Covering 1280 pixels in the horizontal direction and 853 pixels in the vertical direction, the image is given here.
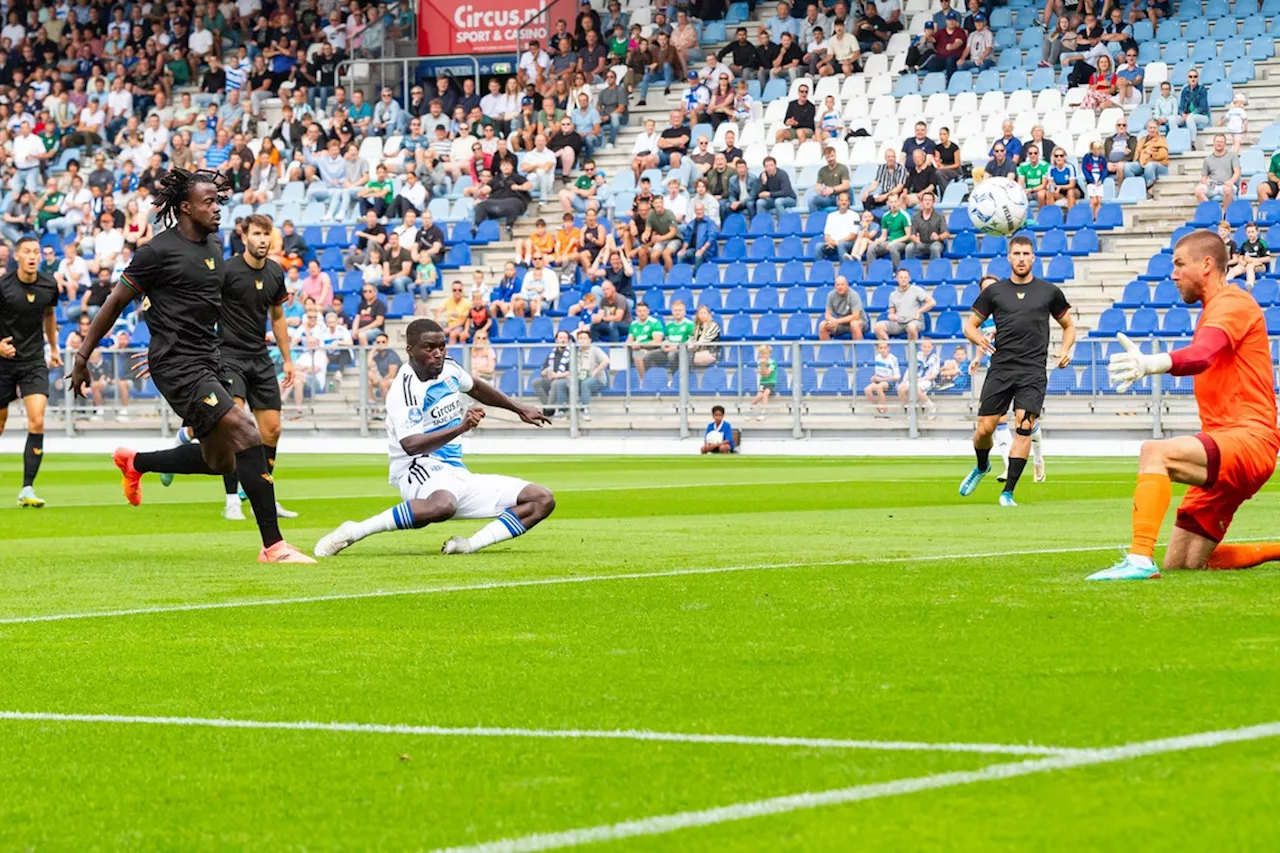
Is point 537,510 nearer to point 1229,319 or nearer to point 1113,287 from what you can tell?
point 1229,319

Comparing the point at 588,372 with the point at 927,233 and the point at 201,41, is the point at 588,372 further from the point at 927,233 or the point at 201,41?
the point at 201,41

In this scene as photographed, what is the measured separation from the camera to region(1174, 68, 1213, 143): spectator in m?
32.9

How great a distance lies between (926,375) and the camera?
2914cm

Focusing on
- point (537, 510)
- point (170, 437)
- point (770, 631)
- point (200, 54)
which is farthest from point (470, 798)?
point (200, 54)

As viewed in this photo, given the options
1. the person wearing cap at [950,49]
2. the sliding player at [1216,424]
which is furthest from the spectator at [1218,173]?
the sliding player at [1216,424]

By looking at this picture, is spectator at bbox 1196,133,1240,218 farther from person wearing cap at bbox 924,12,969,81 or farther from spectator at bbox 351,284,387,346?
spectator at bbox 351,284,387,346

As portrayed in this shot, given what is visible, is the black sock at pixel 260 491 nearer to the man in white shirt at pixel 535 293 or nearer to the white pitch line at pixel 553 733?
the white pitch line at pixel 553 733

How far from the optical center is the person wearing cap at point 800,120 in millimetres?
35969

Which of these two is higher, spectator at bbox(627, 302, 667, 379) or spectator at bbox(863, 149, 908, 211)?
spectator at bbox(863, 149, 908, 211)

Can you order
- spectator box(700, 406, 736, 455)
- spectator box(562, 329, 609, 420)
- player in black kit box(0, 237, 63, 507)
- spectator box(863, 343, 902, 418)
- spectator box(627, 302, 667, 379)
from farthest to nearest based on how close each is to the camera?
1. spectator box(562, 329, 609, 420)
2. spectator box(627, 302, 667, 379)
3. spectator box(700, 406, 736, 455)
4. spectator box(863, 343, 902, 418)
5. player in black kit box(0, 237, 63, 507)

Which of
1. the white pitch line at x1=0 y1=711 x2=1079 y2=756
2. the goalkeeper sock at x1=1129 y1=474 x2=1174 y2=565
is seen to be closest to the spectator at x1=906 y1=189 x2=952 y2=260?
the goalkeeper sock at x1=1129 y1=474 x2=1174 y2=565

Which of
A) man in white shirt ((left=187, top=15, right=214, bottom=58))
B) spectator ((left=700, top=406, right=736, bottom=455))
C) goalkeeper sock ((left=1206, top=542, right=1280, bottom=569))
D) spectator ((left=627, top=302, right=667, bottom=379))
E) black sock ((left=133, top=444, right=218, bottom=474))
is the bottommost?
spectator ((left=700, top=406, right=736, bottom=455))

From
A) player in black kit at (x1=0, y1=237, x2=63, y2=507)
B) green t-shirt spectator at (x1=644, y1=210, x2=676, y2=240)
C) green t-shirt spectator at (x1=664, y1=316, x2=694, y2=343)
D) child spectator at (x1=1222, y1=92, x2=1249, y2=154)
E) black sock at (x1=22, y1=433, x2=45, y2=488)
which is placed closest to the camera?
black sock at (x1=22, y1=433, x2=45, y2=488)

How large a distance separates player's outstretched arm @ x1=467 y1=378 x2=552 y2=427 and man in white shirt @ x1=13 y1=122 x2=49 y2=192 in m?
33.6
